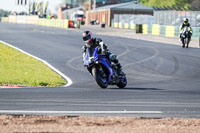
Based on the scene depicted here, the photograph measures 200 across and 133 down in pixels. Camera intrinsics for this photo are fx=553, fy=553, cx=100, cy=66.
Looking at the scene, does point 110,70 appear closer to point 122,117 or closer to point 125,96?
point 125,96

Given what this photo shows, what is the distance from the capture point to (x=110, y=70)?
15.2 meters

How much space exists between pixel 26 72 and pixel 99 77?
6919mm

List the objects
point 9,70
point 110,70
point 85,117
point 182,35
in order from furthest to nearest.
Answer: point 182,35 → point 9,70 → point 110,70 → point 85,117

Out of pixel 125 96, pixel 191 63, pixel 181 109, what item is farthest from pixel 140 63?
pixel 181 109

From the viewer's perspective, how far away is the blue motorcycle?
48.3 feet

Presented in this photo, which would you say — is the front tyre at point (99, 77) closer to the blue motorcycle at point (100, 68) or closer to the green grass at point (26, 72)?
the blue motorcycle at point (100, 68)

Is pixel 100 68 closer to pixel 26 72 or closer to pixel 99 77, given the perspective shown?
pixel 99 77

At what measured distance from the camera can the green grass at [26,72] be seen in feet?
59.0

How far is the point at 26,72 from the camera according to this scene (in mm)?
21281

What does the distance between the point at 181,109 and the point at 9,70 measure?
12.4m

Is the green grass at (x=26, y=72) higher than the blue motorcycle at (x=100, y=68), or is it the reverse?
the blue motorcycle at (x=100, y=68)

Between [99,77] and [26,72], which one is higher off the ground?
[99,77]

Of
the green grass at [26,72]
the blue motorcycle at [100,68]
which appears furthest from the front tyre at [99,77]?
the green grass at [26,72]

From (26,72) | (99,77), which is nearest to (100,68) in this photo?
(99,77)
